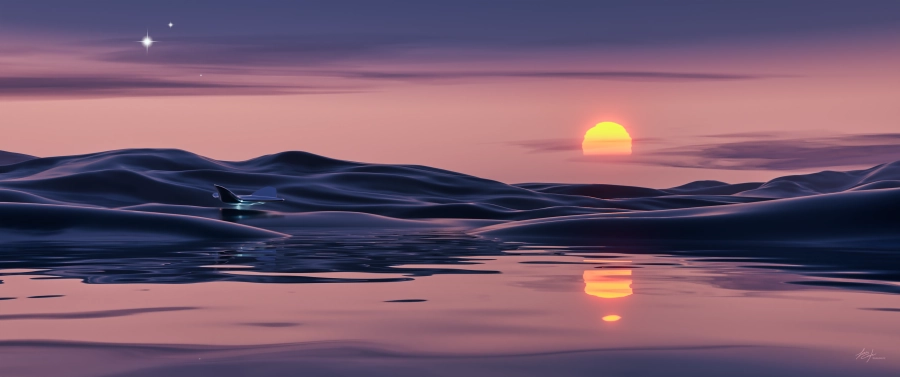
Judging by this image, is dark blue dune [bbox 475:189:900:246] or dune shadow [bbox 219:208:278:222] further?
dune shadow [bbox 219:208:278:222]

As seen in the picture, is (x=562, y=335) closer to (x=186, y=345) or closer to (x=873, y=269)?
(x=186, y=345)

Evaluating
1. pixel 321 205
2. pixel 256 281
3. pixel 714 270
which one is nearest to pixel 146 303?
pixel 256 281

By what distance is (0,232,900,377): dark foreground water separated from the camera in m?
7.71

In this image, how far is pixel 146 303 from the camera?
12.1 meters

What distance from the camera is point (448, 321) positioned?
1042 centimetres
